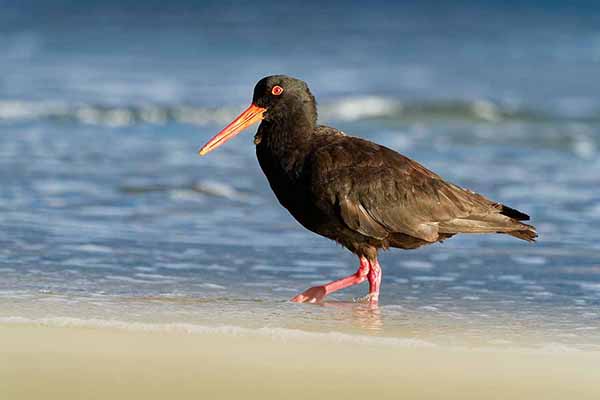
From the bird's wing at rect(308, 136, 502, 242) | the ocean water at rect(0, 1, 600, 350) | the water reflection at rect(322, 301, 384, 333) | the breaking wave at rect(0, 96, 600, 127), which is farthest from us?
the breaking wave at rect(0, 96, 600, 127)

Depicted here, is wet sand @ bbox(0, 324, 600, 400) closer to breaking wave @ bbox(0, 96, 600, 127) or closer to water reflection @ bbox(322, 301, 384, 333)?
water reflection @ bbox(322, 301, 384, 333)

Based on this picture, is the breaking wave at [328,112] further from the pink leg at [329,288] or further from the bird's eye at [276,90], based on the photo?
A: the pink leg at [329,288]

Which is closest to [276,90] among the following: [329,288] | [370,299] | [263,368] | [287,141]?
[287,141]

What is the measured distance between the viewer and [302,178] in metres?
6.81

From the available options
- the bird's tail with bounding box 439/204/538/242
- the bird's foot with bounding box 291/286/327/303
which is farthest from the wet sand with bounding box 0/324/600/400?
the bird's tail with bounding box 439/204/538/242

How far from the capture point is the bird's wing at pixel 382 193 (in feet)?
22.3

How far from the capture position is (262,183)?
37.9ft

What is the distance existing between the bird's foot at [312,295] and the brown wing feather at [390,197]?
0.39 meters

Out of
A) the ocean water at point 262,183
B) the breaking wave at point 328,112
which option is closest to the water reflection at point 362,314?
the ocean water at point 262,183

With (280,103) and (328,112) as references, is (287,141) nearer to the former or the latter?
(280,103)

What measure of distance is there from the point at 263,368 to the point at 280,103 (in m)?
2.33

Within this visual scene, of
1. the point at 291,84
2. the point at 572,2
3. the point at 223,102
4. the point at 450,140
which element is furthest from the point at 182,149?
the point at 572,2

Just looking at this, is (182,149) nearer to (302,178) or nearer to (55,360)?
(302,178)

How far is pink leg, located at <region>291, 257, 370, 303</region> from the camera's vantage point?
268 inches
